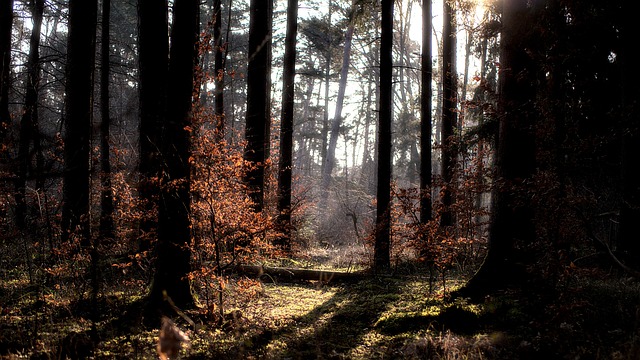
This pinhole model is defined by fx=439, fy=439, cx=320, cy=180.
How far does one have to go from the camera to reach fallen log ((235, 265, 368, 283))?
32.4 ft

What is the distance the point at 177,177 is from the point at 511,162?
201 inches

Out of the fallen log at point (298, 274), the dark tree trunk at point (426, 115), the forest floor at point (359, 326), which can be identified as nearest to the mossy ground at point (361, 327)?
the forest floor at point (359, 326)

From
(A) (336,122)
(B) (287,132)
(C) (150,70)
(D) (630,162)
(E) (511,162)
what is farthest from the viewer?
(A) (336,122)

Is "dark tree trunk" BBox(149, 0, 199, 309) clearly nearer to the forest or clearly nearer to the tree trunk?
the forest

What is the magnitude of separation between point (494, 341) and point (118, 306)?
5234mm

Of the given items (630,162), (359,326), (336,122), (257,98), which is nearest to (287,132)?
(257,98)

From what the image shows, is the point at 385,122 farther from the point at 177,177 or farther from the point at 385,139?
the point at 177,177

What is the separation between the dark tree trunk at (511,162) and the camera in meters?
6.90

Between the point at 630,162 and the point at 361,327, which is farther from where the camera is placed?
the point at 630,162

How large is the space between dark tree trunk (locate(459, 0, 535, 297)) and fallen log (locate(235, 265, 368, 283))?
3.33 metres

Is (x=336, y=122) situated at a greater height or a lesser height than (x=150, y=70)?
greater

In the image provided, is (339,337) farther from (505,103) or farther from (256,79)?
(256,79)

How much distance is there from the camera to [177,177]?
6.29m

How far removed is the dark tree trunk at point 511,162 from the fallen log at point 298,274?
3328 mm
